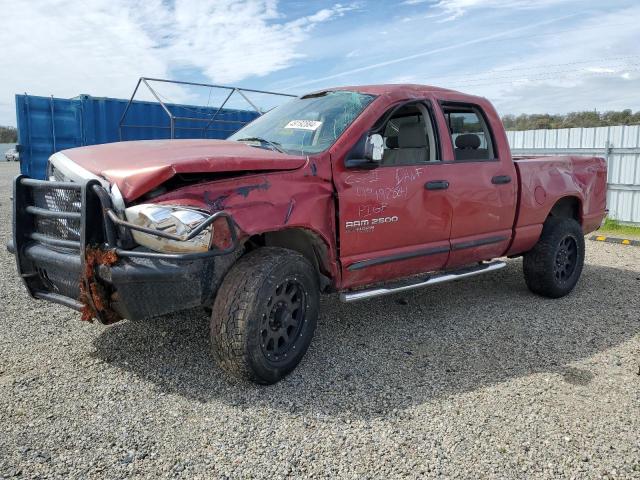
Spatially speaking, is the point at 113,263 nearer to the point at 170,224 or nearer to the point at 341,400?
the point at 170,224

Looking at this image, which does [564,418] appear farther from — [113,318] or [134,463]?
[113,318]

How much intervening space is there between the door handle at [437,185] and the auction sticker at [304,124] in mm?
965

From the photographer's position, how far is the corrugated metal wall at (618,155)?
11398mm

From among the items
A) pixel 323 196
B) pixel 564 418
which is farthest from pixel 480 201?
pixel 564 418

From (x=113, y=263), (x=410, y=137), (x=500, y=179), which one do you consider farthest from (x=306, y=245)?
(x=500, y=179)

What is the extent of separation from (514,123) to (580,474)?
23.2 m

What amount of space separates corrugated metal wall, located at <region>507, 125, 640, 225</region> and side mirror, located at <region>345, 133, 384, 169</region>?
9700mm

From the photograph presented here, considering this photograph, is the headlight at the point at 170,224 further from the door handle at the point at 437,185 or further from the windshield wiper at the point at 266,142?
the door handle at the point at 437,185

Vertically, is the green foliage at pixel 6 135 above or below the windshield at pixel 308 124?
above

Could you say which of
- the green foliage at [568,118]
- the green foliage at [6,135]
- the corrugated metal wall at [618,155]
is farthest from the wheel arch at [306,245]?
the green foliage at [6,135]

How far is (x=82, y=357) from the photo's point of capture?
385 cm

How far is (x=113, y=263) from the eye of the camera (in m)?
3.04

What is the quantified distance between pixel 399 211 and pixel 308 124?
0.95 meters

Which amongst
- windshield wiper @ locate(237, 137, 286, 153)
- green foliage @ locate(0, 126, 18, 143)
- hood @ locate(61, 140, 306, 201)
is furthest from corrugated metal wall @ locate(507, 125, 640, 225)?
green foliage @ locate(0, 126, 18, 143)
